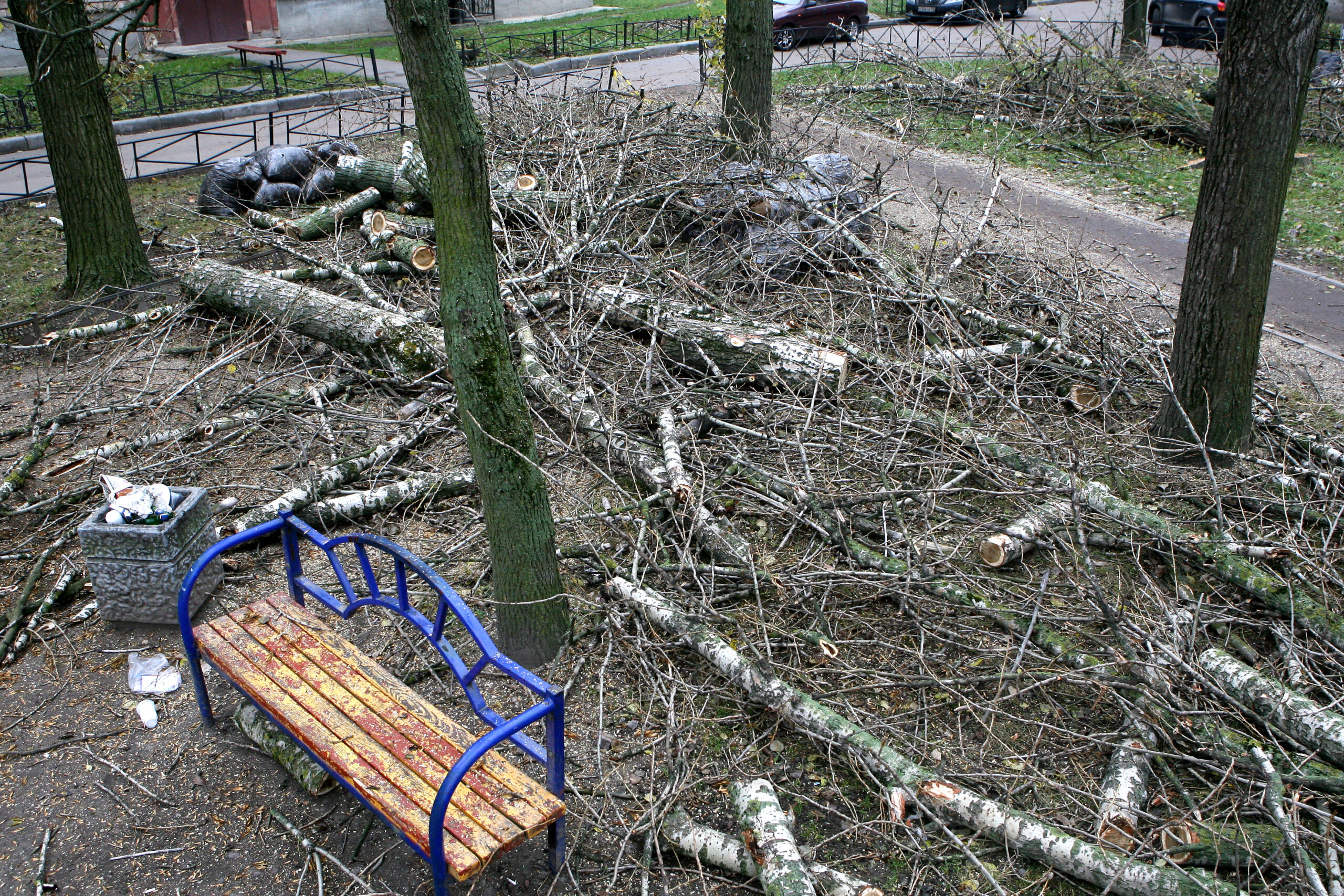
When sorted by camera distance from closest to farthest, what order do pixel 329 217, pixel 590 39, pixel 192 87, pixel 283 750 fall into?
pixel 283 750, pixel 329 217, pixel 192 87, pixel 590 39

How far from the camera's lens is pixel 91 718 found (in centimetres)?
412

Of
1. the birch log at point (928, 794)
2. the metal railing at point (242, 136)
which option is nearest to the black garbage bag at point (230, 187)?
the metal railing at point (242, 136)

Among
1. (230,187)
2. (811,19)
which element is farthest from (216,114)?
(811,19)

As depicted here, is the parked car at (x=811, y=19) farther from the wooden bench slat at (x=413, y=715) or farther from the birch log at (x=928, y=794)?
the wooden bench slat at (x=413, y=715)

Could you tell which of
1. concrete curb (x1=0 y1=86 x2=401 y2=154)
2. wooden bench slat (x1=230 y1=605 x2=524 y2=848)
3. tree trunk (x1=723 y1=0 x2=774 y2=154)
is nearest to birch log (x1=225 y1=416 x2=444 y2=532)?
wooden bench slat (x1=230 y1=605 x2=524 y2=848)

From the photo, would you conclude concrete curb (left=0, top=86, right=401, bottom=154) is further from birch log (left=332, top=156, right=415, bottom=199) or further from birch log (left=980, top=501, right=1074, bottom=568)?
birch log (left=980, top=501, right=1074, bottom=568)

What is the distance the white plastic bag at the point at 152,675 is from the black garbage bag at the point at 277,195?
23.2 ft

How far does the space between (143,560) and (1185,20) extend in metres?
20.8

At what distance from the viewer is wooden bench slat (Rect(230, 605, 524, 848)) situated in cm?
304

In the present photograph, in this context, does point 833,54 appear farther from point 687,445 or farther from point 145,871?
point 145,871

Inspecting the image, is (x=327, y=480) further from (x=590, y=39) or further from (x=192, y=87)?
(x=590, y=39)

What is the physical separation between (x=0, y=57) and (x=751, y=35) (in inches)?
651

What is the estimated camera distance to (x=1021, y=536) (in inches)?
191

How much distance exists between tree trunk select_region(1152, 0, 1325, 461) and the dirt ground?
0.41m
